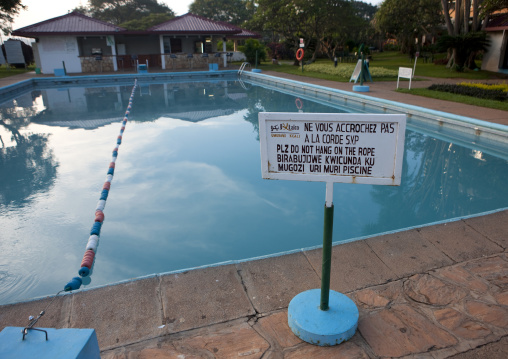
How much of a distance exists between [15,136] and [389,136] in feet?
34.9

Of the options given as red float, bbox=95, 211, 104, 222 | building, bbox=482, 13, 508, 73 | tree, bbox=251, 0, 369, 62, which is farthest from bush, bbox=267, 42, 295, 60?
red float, bbox=95, 211, 104, 222

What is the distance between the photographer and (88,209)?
557cm

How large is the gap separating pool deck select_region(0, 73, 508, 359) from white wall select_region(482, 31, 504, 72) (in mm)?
20919

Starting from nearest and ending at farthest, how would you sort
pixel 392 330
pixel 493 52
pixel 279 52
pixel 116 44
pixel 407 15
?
1. pixel 392 330
2. pixel 493 52
3. pixel 407 15
4. pixel 116 44
5. pixel 279 52

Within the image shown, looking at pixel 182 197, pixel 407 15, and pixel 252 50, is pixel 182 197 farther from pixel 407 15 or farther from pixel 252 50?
pixel 407 15

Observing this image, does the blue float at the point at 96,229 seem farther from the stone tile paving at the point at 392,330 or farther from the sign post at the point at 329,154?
the sign post at the point at 329,154

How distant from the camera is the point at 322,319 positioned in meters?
2.49

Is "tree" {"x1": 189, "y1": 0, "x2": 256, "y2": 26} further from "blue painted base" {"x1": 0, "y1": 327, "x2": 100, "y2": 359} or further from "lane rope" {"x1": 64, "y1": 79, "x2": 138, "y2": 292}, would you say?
"blue painted base" {"x1": 0, "y1": 327, "x2": 100, "y2": 359}

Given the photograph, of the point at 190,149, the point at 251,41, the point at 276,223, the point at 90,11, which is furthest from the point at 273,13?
the point at 90,11

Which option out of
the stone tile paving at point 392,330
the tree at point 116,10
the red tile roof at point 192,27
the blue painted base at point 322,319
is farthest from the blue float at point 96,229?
the tree at point 116,10

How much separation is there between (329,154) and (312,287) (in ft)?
4.28

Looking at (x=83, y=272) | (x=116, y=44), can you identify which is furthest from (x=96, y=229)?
(x=116, y=44)

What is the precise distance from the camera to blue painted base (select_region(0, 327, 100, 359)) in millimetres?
1765

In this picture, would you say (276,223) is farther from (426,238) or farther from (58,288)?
(58,288)
